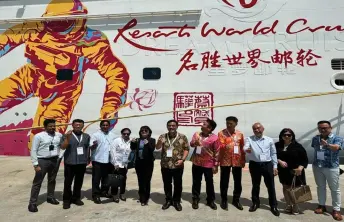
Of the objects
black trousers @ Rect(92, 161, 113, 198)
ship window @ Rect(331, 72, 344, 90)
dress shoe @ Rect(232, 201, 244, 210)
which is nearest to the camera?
dress shoe @ Rect(232, 201, 244, 210)

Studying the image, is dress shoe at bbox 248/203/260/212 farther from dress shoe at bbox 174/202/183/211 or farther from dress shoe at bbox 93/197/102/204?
dress shoe at bbox 93/197/102/204

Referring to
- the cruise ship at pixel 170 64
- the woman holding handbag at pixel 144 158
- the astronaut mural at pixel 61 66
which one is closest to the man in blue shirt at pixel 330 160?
the woman holding handbag at pixel 144 158

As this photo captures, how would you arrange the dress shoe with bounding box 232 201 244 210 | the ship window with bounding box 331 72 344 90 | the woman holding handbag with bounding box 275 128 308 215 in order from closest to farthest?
the woman holding handbag with bounding box 275 128 308 215, the dress shoe with bounding box 232 201 244 210, the ship window with bounding box 331 72 344 90

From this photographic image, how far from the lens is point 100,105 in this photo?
7.93m

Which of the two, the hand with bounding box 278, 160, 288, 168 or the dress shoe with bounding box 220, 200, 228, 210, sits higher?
the hand with bounding box 278, 160, 288, 168

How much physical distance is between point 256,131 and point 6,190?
4.66 meters

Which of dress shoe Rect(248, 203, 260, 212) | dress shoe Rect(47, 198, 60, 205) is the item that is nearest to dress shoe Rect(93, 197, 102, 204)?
dress shoe Rect(47, 198, 60, 205)

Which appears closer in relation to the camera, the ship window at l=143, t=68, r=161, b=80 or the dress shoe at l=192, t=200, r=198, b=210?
the dress shoe at l=192, t=200, r=198, b=210

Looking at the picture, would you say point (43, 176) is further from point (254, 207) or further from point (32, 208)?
point (254, 207)

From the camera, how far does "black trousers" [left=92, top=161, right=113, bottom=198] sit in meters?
4.73

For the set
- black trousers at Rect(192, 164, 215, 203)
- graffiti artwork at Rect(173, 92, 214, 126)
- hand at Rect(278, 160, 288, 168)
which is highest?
graffiti artwork at Rect(173, 92, 214, 126)

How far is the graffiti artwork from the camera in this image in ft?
24.3

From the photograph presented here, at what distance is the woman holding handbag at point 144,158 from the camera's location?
4.61 metres

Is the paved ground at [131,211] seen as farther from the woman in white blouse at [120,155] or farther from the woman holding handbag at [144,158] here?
the woman in white blouse at [120,155]
